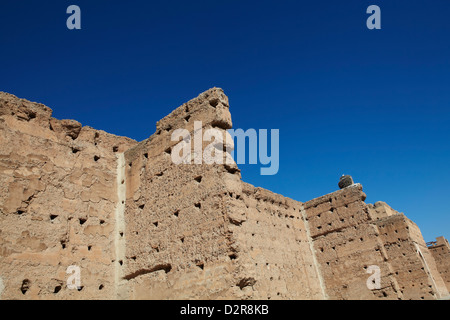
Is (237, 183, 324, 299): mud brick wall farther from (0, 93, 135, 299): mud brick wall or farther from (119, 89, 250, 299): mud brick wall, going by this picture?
(0, 93, 135, 299): mud brick wall

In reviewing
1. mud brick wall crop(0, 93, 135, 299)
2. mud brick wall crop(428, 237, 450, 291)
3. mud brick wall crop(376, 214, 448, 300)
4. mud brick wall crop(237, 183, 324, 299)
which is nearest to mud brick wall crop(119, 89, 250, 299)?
mud brick wall crop(0, 93, 135, 299)

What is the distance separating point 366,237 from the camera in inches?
591

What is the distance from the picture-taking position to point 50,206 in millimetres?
7797

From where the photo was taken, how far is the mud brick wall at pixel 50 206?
23.0 feet

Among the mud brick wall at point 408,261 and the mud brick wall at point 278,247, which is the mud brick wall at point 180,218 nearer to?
the mud brick wall at point 278,247

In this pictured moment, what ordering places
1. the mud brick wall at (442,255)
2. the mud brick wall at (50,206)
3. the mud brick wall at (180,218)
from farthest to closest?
the mud brick wall at (442,255) → the mud brick wall at (50,206) → the mud brick wall at (180,218)

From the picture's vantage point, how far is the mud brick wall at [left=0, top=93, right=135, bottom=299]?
Answer: 7.02 m

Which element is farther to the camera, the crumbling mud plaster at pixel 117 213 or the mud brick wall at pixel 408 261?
the mud brick wall at pixel 408 261

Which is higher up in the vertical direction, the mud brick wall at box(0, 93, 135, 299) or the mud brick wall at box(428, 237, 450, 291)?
the mud brick wall at box(428, 237, 450, 291)

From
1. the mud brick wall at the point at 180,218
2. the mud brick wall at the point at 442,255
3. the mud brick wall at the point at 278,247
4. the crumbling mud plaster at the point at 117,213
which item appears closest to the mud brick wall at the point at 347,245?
the mud brick wall at the point at 278,247
